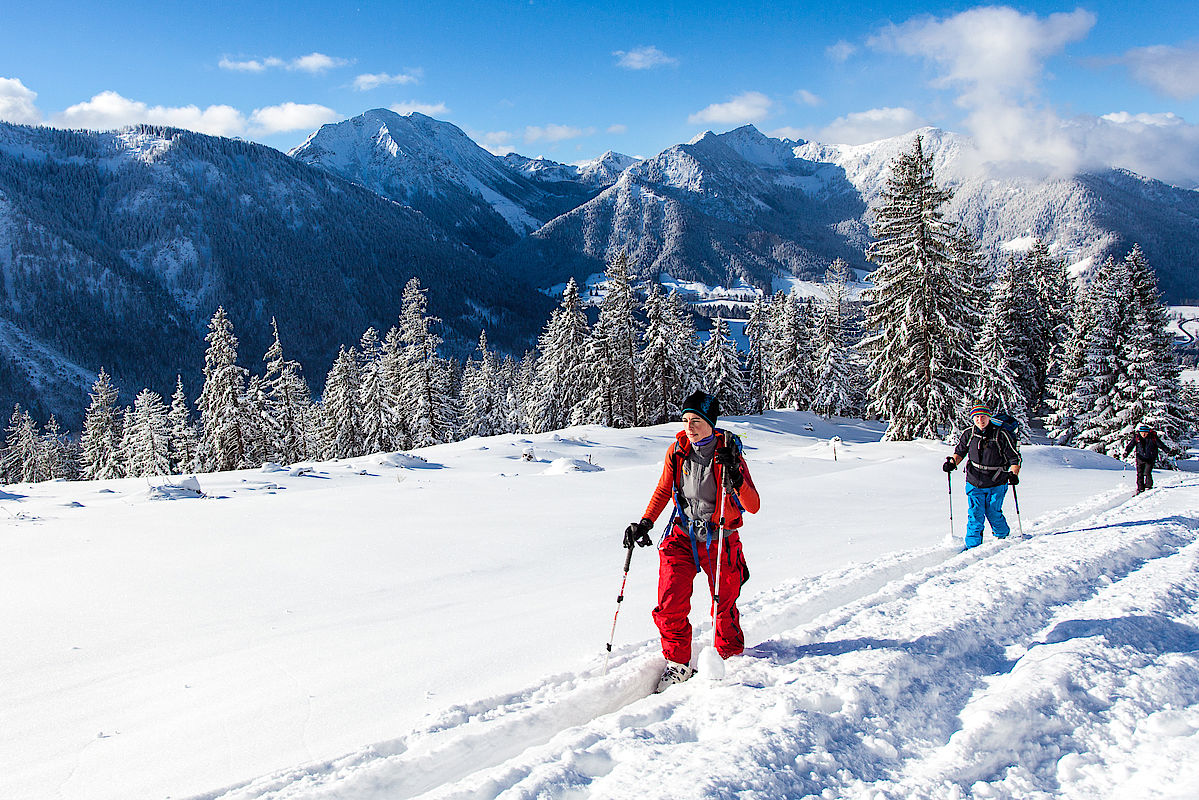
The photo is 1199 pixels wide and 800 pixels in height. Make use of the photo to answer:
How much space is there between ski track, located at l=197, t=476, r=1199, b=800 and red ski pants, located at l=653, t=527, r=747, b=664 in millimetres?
219

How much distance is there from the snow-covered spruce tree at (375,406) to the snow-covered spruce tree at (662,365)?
17047 mm

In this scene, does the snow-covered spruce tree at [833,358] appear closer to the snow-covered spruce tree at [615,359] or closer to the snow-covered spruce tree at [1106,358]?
the snow-covered spruce tree at [615,359]

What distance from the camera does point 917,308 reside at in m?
26.2

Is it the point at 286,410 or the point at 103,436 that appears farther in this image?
the point at 103,436

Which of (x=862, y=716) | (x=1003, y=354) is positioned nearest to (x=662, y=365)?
(x=1003, y=354)

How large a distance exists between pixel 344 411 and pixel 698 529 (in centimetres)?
4636

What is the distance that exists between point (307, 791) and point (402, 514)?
7903 millimetres

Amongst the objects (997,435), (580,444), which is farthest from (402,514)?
(580,444)

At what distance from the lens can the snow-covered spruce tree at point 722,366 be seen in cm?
4803

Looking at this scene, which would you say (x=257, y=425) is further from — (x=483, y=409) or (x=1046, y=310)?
(x=1046, y=310)

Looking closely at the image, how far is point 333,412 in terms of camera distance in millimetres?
48906

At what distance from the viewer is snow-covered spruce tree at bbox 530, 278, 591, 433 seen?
44.7 m

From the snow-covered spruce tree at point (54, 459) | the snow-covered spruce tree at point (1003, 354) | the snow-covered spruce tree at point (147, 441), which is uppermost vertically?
the snow-covered spruce tree at point (1003, 354)

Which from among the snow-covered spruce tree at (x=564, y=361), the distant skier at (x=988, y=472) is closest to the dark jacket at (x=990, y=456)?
the distant skier at (x=988, y=472)
